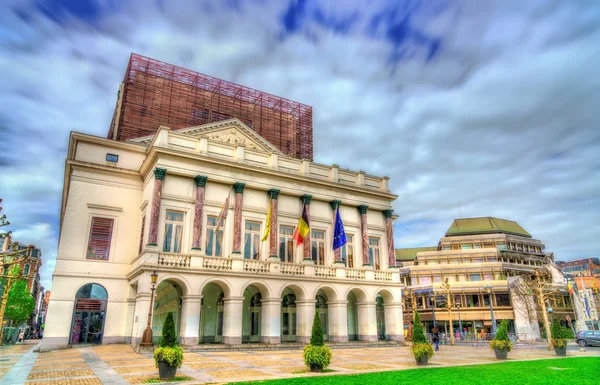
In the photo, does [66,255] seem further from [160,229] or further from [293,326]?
[293,326]

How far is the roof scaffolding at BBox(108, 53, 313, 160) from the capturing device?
3622 cm

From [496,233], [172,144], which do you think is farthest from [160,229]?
[496,233]

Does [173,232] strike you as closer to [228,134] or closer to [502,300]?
[228,134]

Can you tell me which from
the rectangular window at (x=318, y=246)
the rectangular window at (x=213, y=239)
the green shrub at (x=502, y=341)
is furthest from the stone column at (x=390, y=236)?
the green shrub at (x=502, y=341)

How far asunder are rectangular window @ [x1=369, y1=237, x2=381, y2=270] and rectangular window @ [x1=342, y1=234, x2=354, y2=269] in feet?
5.61

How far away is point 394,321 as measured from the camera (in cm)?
3195

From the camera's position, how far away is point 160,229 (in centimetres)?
2602

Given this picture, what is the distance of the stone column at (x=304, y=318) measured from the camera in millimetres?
27750

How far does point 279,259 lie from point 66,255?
1402cm

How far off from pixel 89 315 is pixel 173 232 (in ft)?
25.0

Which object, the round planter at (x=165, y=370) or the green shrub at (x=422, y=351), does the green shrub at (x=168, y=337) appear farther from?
the green shrub at (x=422, y=351)

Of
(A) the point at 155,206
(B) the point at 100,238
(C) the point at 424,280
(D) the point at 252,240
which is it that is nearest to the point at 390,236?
(D) the point at 252,240

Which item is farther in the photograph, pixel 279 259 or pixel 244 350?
pixel 279 259

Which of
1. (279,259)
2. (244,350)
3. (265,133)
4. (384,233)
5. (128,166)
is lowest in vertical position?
(244,350)
